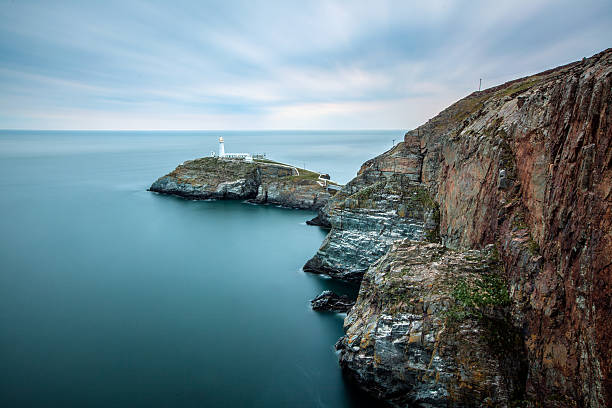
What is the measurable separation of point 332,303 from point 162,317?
12779 millimetres

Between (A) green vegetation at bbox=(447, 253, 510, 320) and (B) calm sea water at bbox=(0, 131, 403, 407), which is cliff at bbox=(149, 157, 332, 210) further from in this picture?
(A) green vegetation at bbox=(447, 253, 510, 320)

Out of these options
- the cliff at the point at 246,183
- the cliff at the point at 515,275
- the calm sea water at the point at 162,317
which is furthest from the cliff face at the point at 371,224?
the cliff at the point at 246,183

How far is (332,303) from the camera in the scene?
86.0ft

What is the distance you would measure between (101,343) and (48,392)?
4.16 metres

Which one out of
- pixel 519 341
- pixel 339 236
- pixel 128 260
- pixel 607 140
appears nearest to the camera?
pixel 607 140

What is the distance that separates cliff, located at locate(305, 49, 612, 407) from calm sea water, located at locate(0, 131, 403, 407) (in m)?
4.82

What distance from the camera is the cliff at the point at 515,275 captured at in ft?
32.2

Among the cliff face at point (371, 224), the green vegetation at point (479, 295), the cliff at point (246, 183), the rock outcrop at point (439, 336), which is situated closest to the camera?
the rock outcrop at point (439, 336)

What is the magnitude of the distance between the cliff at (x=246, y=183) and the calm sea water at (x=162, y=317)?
1044cm

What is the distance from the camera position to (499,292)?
47.9 ft

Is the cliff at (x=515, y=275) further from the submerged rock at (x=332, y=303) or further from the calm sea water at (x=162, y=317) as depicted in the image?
the submerged rock at (x=332, y=303)

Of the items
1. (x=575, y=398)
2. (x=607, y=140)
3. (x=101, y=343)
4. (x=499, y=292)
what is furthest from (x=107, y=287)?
(x=607, y=140)

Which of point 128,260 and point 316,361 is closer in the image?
point 316,361

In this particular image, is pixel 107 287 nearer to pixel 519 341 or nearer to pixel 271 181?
pixel 519 341
